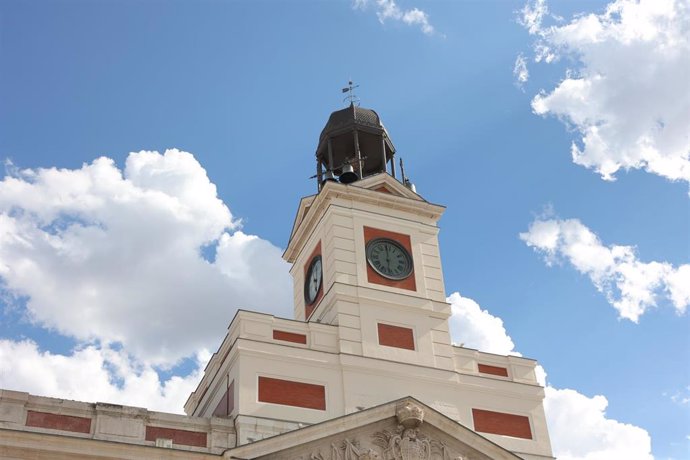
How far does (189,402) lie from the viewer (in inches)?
1372

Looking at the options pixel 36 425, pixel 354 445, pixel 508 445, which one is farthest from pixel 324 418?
pixel 36 425

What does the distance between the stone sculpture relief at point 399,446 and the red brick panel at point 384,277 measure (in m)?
7.36

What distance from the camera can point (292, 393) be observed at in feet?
93.4

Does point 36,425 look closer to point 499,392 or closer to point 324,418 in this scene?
point 324,418

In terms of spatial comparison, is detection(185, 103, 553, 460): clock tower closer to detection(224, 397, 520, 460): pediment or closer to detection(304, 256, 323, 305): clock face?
detection(304, 256, 323, 305): clock face

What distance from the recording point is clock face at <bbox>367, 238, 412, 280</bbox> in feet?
110

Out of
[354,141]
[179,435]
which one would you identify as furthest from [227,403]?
[354,141]

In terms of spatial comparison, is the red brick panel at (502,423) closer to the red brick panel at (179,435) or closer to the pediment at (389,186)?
the pediment at (389,186)

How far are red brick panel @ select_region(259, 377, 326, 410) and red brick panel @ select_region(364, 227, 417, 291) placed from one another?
5.63 meters

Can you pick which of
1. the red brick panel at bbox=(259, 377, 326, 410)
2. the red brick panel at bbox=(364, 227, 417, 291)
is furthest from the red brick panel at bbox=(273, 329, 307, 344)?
the red brick panel at bbox=(364, 227, 417, 291)

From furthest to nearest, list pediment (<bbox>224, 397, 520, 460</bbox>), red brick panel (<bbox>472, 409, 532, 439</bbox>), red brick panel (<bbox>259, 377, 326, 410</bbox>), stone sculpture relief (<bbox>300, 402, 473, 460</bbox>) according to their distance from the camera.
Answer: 1. red brick panel (<bbox>472, 409, 532, 439</bbox>)
2. red brick panel (<bbox>259, 377, 326, 410</bbox>)
3. stone sculpture relief (<bbox>300, 402, 473, 460</bbox>)
4. pediment (<bbox>224, 397, 520, 460</bbox>)

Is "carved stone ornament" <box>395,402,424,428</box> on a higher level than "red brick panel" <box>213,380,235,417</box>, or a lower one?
lower

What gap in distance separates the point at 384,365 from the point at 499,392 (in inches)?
179

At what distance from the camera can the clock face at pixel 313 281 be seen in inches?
1356
